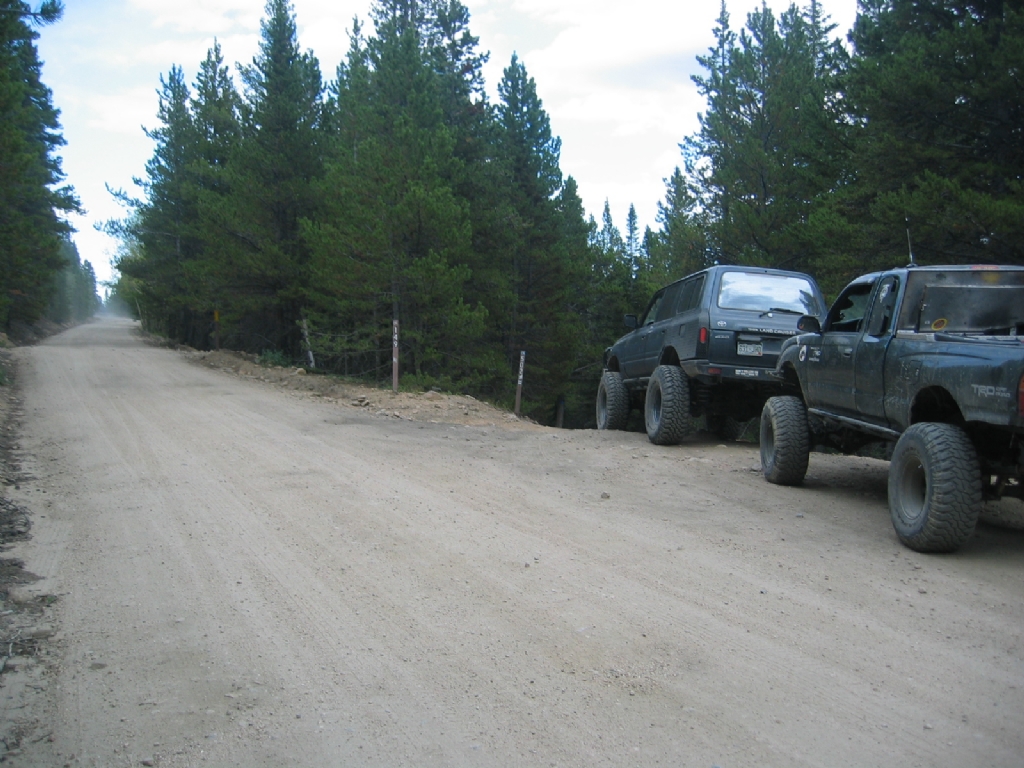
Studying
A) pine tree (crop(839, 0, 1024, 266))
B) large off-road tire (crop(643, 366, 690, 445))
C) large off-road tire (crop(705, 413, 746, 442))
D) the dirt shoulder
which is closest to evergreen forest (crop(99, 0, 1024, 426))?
A: pine tree (crop(839, 0, 1024, 266))

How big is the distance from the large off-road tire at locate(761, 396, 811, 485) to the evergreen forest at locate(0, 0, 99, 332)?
1394cm

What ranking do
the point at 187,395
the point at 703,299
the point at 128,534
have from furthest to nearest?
the point at 187,395, the point at 703,299, the point at 128,534

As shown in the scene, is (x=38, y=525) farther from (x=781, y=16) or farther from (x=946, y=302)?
(x=781, y=16)

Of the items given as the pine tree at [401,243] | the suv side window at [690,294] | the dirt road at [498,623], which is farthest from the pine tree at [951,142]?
the pine tree at [401,243]

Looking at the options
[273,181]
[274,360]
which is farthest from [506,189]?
[274,360]

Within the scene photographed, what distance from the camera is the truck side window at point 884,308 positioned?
6.26 m

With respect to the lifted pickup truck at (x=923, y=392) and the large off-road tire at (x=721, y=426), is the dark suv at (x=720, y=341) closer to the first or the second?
the lifted pickup truck at (x=923, y=392)

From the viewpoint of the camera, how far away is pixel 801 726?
3109mm

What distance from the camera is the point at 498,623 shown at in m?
4.15

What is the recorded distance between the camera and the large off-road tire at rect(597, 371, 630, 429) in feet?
42.4

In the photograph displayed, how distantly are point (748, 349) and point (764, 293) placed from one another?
36.5 inches

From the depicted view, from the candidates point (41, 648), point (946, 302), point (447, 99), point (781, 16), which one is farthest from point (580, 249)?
point (41, 648)

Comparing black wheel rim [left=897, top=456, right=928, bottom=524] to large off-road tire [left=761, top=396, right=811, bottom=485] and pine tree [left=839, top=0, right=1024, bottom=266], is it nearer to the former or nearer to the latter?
large off-road tire [left=761, top=396, right=811, bottom=485]

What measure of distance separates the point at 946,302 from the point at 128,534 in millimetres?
6563
